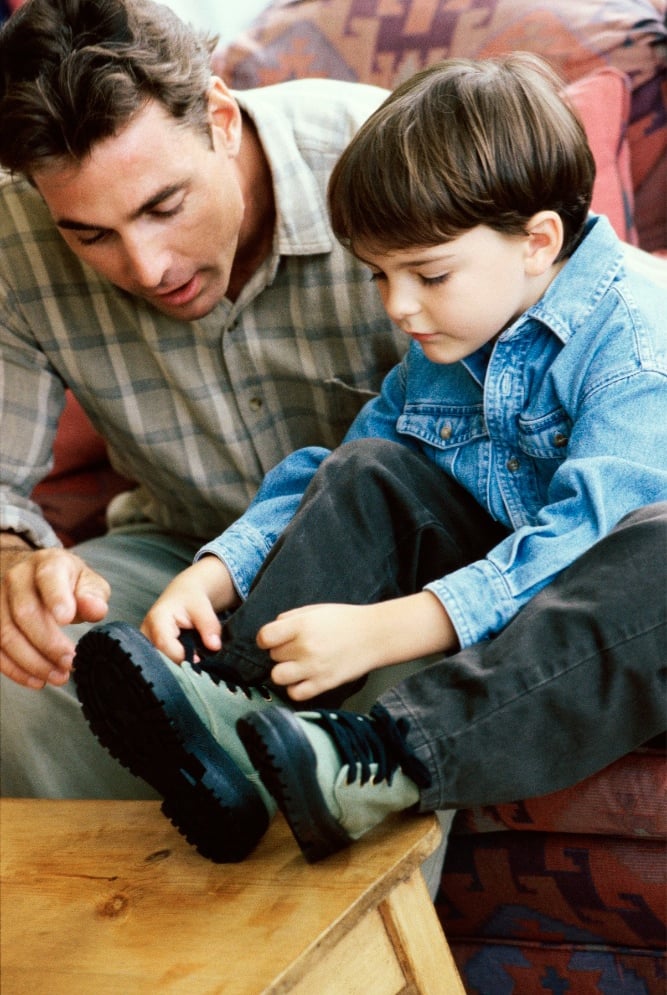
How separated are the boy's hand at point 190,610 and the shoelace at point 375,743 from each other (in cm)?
17

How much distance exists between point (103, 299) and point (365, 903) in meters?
0.89

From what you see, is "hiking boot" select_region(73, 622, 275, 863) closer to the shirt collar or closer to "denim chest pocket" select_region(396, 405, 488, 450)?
"denim chest pocket" select_region(396, 405, 488, 450)

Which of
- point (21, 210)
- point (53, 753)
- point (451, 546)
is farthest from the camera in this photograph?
point (21, 210)

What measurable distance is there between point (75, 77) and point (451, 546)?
1.98 ft

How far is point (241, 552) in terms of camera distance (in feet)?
3.37

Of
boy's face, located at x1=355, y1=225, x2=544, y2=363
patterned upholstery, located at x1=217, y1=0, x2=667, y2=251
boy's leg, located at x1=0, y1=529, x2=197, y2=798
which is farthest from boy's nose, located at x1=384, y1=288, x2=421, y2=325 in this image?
Answer: patterned upholstery, located at x1=217, y1=0, x2=667, y2=251

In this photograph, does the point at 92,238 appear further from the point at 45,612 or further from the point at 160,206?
the point at 45,612

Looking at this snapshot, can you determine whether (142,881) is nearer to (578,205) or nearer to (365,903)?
(365,903)

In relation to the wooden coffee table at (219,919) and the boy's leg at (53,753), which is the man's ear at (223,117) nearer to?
the boy's leg at (53,753)

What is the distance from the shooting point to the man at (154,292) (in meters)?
1.08

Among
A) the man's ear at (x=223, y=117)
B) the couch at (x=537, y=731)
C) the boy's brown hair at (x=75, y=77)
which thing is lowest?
the couch at (x=537, y=731)

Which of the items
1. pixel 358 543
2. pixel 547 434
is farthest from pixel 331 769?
pixel 547 434

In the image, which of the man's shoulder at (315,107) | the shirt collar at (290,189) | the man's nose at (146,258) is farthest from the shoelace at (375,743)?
the man's shoulder at (315,107)

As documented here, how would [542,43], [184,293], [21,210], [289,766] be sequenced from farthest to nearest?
1. [542,43]
2. [21,210]
3. [184,293]
4. [289,766]
